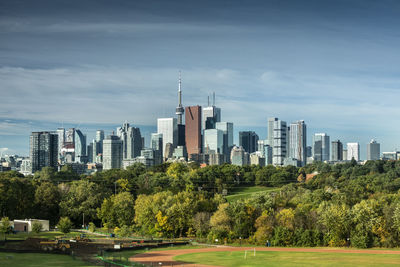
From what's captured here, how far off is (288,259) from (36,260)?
28.8 m

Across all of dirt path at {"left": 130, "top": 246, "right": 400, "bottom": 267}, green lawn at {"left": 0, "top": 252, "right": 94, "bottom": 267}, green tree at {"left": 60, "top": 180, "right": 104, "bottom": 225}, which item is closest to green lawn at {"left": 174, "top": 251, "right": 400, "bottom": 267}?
dirt path at {"left": 130, "top": 246, "right": 400, "bottom": 267}

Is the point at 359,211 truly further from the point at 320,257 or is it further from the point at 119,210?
the point at 119,210

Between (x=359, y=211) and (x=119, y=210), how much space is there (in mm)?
41959

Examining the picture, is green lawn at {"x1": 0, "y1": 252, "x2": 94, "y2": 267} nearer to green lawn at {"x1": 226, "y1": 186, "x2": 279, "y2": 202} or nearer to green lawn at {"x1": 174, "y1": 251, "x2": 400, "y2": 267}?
green lawn at {"x1": 174, "y1": 251, "x2": 400, "y2": 267}

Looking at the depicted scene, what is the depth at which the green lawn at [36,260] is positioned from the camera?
5688cm

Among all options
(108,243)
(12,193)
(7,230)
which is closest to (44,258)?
(108,243)

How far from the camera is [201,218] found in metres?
88.2

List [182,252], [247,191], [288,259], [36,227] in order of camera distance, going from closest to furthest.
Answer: [288,259], [182,252], [36,227], [247,191]

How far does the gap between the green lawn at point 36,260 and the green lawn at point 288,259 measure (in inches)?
501

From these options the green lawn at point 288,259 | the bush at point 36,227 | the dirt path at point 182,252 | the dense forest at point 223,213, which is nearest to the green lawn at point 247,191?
the dense forest at point 223,213

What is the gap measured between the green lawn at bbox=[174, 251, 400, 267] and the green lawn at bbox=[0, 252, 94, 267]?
12.7 metres

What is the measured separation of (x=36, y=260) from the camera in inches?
2362

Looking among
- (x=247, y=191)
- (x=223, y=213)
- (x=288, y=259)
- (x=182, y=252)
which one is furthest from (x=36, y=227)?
(x=247, y=191)

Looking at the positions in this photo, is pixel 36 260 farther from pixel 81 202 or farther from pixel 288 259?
pixel 81 202
